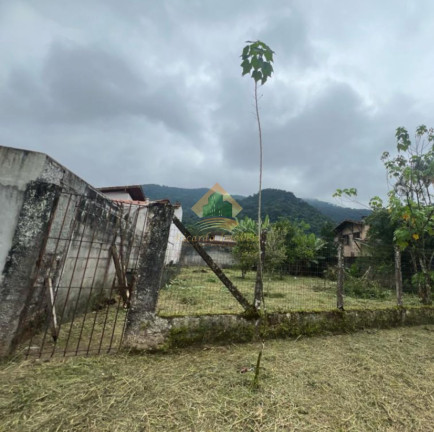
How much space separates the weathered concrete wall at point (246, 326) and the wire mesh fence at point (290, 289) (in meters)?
0.46

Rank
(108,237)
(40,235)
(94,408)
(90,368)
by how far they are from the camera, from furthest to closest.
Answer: (108,237) < (40,235) < (90,368) < (94,408)

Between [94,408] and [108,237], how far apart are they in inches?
152

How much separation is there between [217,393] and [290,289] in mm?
7219

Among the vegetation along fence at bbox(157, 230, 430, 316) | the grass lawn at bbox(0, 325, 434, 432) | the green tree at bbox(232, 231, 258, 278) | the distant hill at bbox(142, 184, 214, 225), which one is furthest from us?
the distant hill at bbox(142, 184, 214, 225)

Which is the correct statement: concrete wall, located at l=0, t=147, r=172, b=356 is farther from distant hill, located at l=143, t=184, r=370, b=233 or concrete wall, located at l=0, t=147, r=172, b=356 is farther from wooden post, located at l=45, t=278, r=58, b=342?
distant hill, located at l=143, t=184, r=370, b=233

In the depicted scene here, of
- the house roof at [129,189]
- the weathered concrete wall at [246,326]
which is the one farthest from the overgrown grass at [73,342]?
the house roof at [129,189]

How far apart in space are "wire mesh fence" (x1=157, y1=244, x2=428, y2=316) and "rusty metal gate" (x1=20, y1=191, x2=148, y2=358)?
4.88 feet

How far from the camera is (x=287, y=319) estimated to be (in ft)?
13.1

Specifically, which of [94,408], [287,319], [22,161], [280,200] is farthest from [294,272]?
[280,200]

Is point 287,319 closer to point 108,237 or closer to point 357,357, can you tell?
point 357,357

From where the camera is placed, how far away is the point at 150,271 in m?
3.20

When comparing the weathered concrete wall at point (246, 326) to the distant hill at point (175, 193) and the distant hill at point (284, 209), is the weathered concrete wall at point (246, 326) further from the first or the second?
the distant hill at point (175, 193)

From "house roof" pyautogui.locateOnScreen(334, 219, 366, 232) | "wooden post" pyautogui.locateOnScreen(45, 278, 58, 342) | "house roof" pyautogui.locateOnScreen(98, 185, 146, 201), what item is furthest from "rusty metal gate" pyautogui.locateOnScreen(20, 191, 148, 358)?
"house roof" pyautogui.locateOnScreen(334, 219, 366, 232)

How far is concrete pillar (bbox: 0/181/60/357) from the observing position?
289 cm
